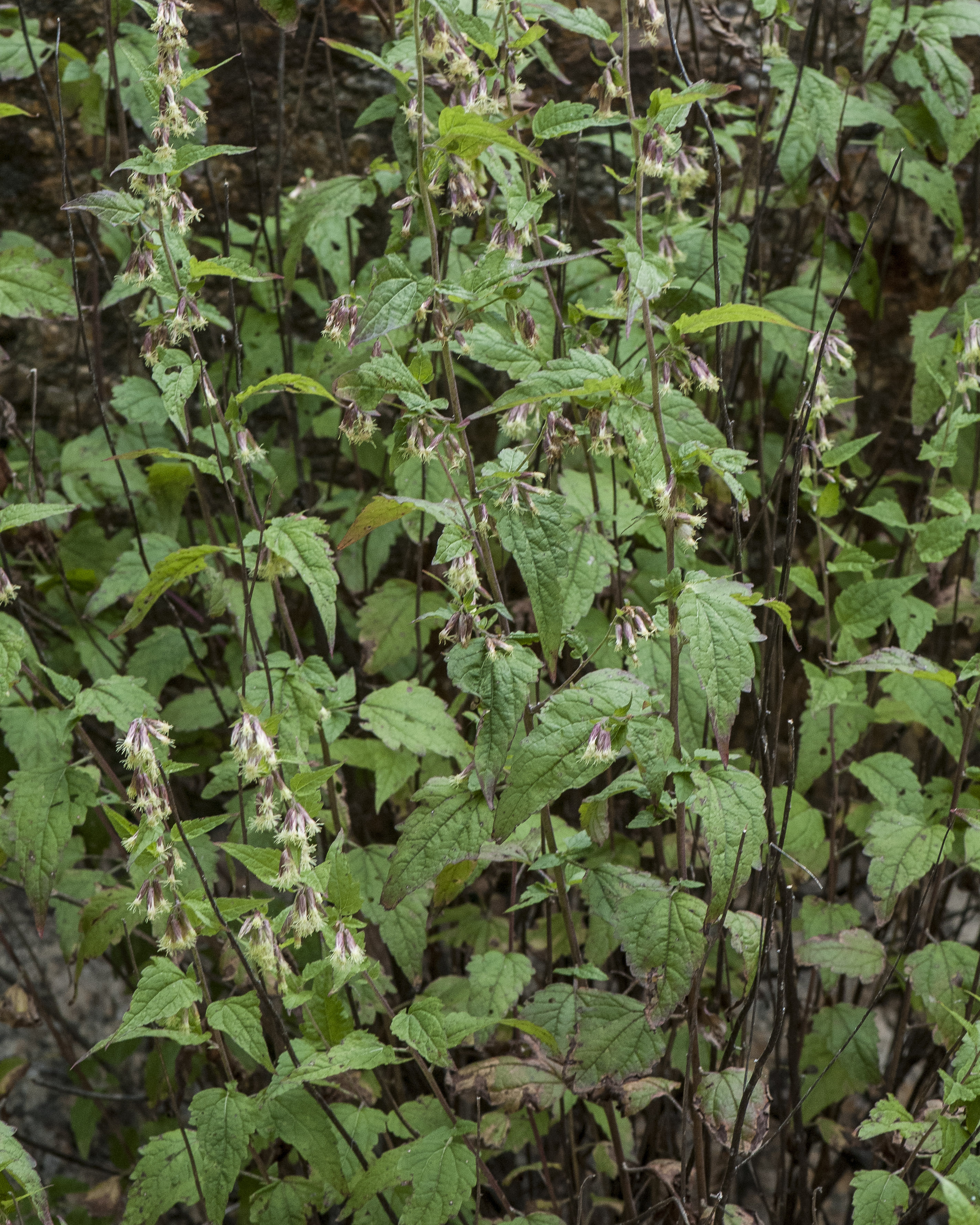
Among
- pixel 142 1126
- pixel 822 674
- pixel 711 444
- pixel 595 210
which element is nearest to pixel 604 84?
pixel 711 444

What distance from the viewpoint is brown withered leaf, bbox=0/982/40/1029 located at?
83.0 inches

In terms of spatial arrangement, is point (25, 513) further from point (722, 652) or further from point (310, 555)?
point (722, 652)

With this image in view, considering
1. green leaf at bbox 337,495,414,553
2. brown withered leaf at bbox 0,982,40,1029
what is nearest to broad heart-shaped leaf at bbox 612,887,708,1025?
green leaf at bbox 337,495,414,553

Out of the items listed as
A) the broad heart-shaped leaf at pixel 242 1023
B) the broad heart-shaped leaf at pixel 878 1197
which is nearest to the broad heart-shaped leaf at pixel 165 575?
Answer: the broad heart-shaped leaf at pixel 242 1023

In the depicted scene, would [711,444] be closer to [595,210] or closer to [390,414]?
[390,414]

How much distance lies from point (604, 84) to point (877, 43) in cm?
115

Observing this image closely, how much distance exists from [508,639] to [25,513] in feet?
2.63

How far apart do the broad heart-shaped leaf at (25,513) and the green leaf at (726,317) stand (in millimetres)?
910

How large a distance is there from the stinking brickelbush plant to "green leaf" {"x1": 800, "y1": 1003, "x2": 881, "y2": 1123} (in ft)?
0.04

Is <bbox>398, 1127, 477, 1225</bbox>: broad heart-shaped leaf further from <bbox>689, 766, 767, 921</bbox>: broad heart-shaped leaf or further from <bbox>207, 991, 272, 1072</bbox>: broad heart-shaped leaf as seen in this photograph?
<bbox>689, 766, 767, 921</bbox>: broad heart-shaped leaf

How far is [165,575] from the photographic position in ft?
5.04

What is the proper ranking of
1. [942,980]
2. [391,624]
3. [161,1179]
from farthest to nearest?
[391,624] < [942,980] < [161,1179]

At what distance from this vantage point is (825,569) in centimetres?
202

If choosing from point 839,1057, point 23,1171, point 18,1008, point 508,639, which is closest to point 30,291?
point 508,639
